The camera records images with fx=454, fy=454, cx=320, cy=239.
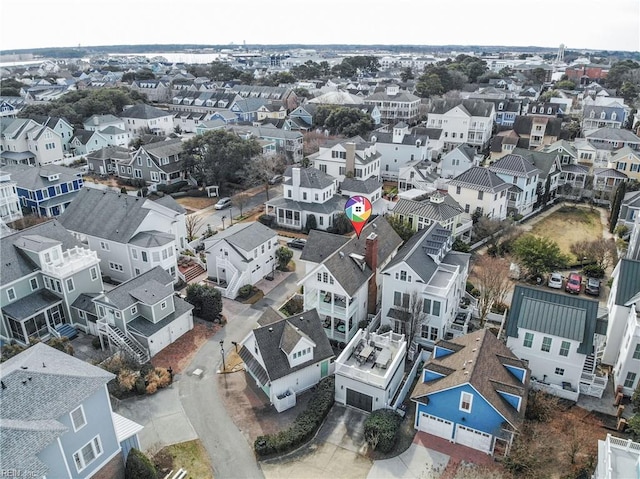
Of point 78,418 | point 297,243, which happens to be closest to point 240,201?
point 297,243

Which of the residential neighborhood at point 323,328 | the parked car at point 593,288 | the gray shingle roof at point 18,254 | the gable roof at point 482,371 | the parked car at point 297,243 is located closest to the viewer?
the residential neighborhood at point 323,328

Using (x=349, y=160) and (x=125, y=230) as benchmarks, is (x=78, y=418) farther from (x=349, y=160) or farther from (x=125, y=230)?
(x=349, y=160)

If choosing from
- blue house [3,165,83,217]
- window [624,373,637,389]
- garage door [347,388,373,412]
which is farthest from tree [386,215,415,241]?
blue house [3,165,83,217]

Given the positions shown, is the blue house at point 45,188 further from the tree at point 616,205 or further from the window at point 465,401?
the tree at point 616,205

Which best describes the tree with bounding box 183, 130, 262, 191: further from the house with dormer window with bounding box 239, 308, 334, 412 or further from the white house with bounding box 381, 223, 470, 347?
the house with dormer window with bounding box 239, 308, 334, 412

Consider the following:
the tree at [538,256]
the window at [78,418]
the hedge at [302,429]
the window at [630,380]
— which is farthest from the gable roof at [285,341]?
the tree at [538,256]

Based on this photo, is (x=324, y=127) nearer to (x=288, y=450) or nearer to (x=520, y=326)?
(x=520, y=326)
